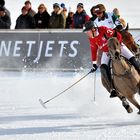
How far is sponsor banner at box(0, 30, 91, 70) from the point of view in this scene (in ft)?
57.5

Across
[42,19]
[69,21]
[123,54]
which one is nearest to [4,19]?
[42,19]

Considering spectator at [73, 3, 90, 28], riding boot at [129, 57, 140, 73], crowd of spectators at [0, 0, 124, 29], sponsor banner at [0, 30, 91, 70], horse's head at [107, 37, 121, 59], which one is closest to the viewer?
horse's head at [107, 37, 121, 59]

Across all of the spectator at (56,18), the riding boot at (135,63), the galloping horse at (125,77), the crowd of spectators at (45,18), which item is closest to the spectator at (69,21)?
the crowd of spectators at (45,18)

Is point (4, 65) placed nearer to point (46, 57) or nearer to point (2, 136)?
point (46, 57)

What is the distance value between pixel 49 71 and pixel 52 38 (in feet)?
3.08

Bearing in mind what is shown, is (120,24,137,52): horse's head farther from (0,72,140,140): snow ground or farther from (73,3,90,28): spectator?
(73,3,90,28): spectator

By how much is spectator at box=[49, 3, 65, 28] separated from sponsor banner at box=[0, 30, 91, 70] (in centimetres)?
44

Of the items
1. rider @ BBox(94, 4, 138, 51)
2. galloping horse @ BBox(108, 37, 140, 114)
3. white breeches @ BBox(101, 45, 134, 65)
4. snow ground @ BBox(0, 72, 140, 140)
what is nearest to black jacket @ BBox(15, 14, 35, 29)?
snow ground @ BBox(0, 72, 140, 140)

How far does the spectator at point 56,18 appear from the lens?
17891 mm

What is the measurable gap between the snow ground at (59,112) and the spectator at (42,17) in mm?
1623

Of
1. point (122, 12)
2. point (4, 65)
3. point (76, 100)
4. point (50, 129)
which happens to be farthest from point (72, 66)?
point (122, 12)

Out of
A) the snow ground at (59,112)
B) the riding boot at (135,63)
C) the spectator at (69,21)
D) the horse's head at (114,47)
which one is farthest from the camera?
the spectator at (69,21)

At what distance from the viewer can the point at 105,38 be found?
10727mm

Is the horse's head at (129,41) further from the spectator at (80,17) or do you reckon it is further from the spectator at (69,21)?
the spectator at (69,21)
